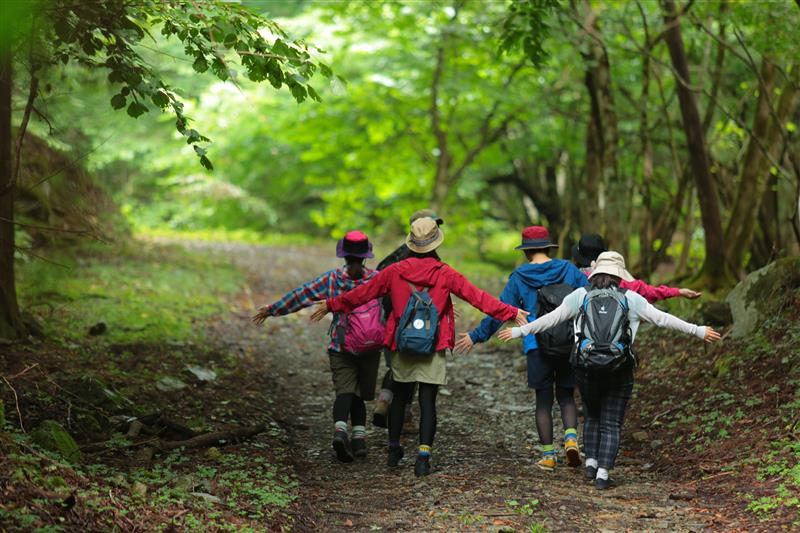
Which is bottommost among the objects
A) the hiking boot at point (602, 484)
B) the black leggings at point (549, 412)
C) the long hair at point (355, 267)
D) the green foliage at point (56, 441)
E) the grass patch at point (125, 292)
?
the hiking boot at point (602, 484)

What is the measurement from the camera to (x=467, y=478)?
6.31 meters

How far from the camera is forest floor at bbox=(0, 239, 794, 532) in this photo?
488cm

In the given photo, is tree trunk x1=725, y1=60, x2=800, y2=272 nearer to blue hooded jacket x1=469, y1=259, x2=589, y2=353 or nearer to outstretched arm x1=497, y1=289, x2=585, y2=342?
blue hooded jacket x1=469, y1=259, x2=589, y2=353

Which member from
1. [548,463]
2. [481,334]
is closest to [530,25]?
[481,334]

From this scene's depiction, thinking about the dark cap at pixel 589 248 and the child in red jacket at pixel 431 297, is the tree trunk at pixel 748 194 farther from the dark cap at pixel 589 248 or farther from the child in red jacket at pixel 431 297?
the child in red jacket at pixel 431 297

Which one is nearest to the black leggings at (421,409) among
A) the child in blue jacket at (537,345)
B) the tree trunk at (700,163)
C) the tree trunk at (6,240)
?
the child in blue jacket at (537,345)

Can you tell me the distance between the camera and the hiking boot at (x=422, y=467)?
252 inches

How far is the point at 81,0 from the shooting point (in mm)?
5773

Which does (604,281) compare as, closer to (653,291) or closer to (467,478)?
(653,291)

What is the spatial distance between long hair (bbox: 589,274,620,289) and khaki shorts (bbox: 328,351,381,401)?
6.50 feet

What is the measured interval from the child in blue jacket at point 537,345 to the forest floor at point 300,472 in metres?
0.28

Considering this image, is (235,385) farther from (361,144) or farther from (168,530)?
(361,144)

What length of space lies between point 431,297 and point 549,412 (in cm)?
133

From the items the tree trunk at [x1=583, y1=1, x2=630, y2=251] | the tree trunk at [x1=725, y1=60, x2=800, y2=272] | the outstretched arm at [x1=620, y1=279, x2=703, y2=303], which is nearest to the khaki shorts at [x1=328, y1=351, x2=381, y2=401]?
the outstretched arm at [x1=620, y1=279, x2=703, y2=303]
